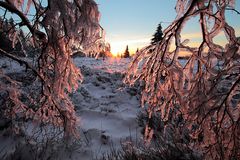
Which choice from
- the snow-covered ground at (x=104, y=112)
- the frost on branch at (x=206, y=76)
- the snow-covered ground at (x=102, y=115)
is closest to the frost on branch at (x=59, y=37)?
the frost on branch at (x=206, y=76)

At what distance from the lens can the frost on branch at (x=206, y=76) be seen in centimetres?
190

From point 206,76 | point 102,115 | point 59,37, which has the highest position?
point 59,37

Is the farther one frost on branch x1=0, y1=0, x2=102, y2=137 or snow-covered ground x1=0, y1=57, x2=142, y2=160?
snow-covered ground x1=0, y1=57, x2=142, y2=160

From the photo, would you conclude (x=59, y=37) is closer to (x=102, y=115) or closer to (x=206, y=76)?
(x=206, y=76)

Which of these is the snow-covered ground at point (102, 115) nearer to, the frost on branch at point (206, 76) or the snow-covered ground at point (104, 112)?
the snow-covered ground at point (104, 112)

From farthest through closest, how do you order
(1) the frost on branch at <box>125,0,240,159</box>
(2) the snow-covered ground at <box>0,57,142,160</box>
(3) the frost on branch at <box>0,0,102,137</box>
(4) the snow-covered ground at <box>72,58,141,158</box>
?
(4) the snow-covered ground at <box>72,58,141,158</box> < (2) the snow-covered ground at <box>0,57,142,160</box> < (3) the frost on branch at <box>0,0,102,137</box> < (1) the frost on branch at <box>125,0,240,159</box>

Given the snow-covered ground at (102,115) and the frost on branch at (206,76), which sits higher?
the frost on branch at (206,76)

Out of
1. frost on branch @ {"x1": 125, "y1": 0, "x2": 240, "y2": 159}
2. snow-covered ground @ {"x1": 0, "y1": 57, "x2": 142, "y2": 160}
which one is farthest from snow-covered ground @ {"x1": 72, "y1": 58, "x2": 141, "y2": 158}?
frost on branch @ {"x1": 125, "y1": 0, "x2": 240, "y2": 159}

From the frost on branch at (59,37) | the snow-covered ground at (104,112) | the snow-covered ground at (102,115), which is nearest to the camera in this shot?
the frost on branch at (59,37)

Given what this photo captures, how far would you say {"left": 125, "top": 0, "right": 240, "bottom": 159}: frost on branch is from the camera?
190 centimetres

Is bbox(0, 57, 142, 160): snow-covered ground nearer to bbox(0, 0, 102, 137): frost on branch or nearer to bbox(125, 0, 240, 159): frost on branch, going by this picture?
bbox(0, 0, 102, 137): frost on branch

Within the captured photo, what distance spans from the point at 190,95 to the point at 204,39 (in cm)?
47

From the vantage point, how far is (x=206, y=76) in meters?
2.18

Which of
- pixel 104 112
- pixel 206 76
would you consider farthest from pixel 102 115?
pixel 206 76
